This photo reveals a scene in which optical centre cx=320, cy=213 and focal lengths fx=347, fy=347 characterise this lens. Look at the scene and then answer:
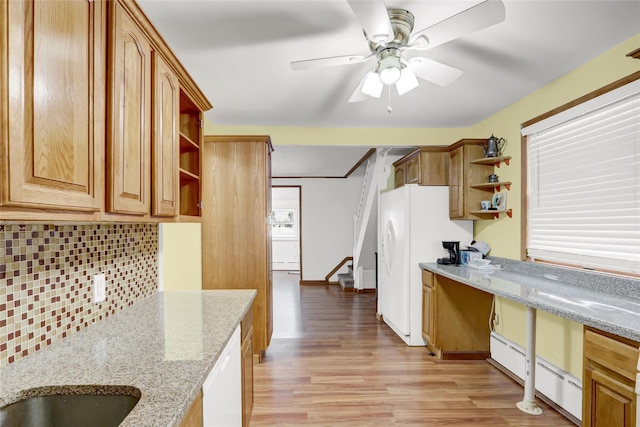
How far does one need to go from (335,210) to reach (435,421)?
5476 mm

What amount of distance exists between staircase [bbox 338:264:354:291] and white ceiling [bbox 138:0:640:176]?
13.1ft

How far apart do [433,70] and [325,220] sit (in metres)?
Answer: 5.67

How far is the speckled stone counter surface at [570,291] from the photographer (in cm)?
159

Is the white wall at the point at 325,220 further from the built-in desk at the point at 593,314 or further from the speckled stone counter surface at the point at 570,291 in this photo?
the built-in desk at the point at 593,314

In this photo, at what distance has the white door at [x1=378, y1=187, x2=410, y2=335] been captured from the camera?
12.1 feet

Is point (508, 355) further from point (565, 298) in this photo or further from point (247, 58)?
point (247, 58)

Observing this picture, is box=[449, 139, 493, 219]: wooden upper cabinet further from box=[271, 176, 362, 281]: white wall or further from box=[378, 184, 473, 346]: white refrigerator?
box=[271, 176, 362, 281]: white wall

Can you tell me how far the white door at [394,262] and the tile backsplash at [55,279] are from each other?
2.65m

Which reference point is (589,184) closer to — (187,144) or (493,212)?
(493,212)

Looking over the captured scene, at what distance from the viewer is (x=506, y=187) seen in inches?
127

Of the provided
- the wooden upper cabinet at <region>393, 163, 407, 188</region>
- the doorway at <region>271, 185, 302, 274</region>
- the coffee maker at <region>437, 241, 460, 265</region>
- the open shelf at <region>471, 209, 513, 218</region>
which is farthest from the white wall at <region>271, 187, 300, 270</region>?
the open shelf at <region>471, 209, 513, 218</region>

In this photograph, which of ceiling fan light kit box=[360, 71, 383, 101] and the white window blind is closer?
ceiling fan light kit box=[360, 71, 383, 101]

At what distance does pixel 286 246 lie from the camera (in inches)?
375

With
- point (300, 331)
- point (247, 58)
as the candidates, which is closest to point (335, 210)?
point (300, 331)
